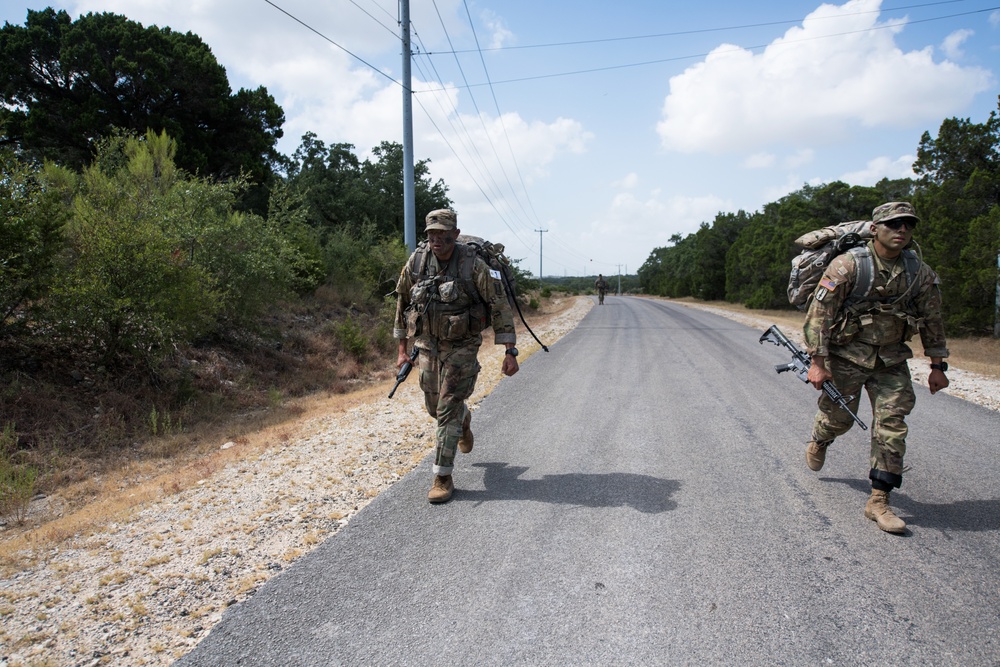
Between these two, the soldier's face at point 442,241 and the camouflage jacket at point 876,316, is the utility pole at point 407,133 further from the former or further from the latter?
the camouflage jacket at point 876,316

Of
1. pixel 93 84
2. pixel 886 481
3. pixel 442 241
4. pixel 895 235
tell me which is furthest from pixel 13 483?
pixel 93 84

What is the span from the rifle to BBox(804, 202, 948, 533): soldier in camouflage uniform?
0.07 metres

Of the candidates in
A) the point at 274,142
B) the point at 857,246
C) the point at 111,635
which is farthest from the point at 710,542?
the point at 274,142

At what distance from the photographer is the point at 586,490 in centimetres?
418

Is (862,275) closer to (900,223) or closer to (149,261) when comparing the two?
(900,223)

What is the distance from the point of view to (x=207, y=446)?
7.04 metres

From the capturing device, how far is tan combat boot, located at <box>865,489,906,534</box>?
3393 mm

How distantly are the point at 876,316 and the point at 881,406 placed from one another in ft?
1.89

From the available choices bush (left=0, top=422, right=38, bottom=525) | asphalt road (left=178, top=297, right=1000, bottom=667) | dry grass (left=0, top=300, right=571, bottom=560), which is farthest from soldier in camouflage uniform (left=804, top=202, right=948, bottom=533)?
bush (left=0, top=422, right=38, bottom=525)

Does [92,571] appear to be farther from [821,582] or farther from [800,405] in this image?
[800,405]

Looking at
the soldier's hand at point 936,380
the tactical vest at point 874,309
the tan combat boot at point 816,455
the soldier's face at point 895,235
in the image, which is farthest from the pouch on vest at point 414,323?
the soldier's hand at point 936,380

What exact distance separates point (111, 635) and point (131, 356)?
21.7ft

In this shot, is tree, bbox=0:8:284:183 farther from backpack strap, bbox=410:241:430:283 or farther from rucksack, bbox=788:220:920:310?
rucksack, bbox=788:220:920:310

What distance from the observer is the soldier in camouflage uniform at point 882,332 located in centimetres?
363
